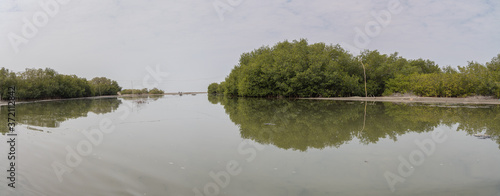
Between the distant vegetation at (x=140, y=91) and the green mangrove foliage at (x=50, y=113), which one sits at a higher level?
the distant vegetation at (x=140, y=91)

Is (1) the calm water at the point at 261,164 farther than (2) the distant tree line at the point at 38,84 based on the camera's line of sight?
No

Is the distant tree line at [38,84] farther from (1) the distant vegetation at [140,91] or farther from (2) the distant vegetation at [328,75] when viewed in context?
(1) the distant vegetation at [140,91]

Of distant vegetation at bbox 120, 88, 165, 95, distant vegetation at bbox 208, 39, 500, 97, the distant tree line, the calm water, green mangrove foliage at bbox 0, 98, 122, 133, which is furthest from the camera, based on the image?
distant vegetation at bbox 120, 88, 165, 95

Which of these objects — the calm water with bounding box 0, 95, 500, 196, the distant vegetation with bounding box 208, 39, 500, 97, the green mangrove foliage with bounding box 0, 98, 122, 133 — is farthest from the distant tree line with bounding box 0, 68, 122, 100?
the calm water with bounding box 0, 95, 500, 196

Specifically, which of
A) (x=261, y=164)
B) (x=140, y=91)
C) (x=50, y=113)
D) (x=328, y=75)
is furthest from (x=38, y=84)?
(x=140, y=91)

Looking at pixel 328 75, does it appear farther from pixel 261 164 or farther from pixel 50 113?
pixel 261 164

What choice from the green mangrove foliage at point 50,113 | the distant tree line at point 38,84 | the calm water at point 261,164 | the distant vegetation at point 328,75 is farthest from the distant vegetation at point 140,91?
the calm water at point 261,164

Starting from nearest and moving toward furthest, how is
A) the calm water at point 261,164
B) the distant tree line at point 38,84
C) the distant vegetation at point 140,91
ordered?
the calm water at point 261,164 < the distant tree line at point 38,84 < the distant vegetation at point 140,91

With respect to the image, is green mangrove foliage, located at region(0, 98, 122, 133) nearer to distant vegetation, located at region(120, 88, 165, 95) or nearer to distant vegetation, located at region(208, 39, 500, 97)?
distant vegetation, located at region(208, 39, 500, 97)

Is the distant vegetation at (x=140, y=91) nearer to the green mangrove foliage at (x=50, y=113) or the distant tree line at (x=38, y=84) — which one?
the distant tree line at (x=38, y=84)

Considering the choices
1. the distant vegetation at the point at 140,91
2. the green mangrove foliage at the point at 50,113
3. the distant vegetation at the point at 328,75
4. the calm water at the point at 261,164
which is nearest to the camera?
the calm water at the point at 261,164

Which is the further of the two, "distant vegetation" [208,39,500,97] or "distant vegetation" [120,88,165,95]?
"distant vegetation" [120,88,165,95]

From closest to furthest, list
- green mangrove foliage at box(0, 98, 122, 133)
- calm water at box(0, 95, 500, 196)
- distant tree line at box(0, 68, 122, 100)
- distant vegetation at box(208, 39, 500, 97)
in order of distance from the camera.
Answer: calm water at box(0, 95, 500, 196) < green mangrove foliage at box(0, 98, 122, 133) < distant vegetation at box(208, 39, 500, 97) < distant tree line at box(0, 68, 122, 100)

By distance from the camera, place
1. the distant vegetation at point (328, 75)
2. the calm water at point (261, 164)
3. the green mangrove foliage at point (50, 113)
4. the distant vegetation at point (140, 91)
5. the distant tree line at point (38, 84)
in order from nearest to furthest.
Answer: the calm water at point (261, 164)
the green mangrove foliage at point (50, 113)
the distant vegetation at point (328, 75)
the distant tree line at point (38, 84)
the distant vegetation at point (140, 91)
